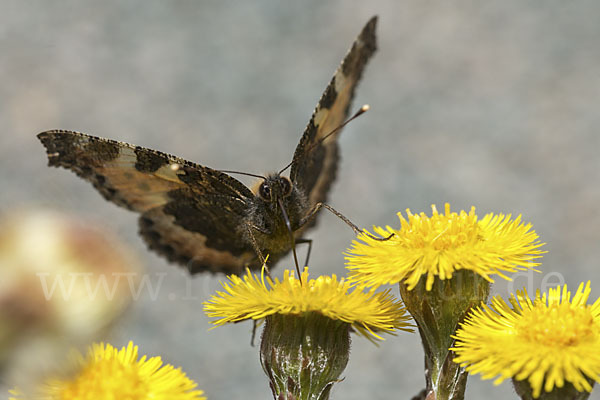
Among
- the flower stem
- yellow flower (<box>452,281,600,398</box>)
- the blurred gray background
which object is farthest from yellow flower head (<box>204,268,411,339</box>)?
the blurred gray background

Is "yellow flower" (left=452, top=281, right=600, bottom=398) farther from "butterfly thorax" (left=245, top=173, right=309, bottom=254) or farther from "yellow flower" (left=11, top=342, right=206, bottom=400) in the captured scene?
"butterfly thorax" (left=245, top=173, right=309, bottom=254)

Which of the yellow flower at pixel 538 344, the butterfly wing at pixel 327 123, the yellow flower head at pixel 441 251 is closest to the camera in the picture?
the yellow flower at pixel 538 344

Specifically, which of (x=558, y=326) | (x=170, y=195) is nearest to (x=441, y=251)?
(x=558, y=326)

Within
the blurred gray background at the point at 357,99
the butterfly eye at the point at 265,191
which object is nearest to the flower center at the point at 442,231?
the butterfly eye at the point at 265,191

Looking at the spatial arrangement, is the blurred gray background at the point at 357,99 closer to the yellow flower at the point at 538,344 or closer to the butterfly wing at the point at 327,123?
the butterfly wing at the point at 327,123

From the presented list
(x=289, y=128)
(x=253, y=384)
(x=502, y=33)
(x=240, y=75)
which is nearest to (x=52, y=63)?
(x=240, y=75)

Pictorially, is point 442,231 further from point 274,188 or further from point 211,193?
point 211,193
